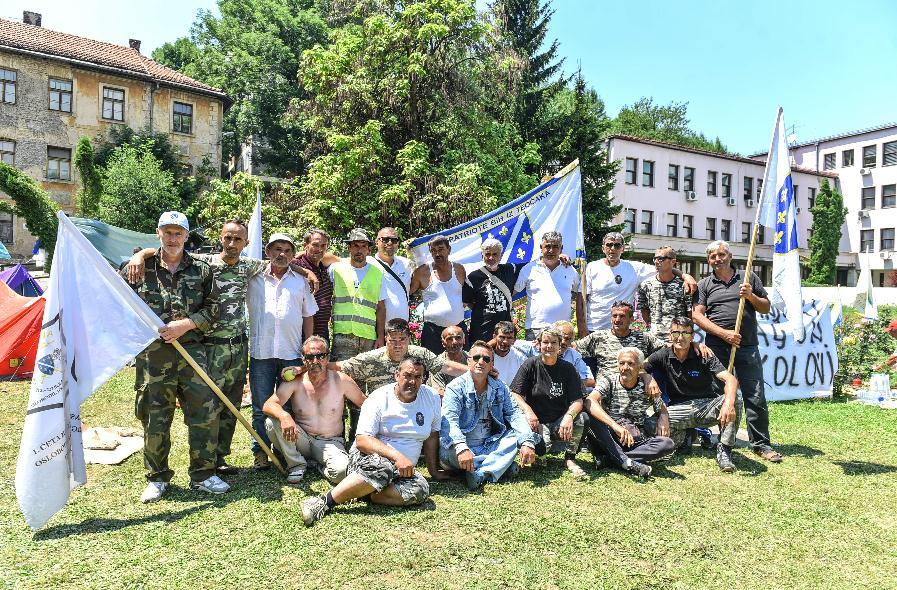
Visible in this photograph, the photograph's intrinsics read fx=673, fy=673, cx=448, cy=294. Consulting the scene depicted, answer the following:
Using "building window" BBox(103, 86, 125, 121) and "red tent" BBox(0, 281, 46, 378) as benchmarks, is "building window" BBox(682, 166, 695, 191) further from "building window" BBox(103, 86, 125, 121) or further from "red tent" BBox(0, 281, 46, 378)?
"red tent" BBox(0, 281, 46, 378)

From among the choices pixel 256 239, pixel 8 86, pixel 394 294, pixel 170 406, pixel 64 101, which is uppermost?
pixel 8 86

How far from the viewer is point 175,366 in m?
5.36

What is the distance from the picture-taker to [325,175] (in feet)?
63.3

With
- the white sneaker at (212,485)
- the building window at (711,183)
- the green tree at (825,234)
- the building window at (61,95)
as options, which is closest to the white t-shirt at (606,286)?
the white sneaker at (212,485)

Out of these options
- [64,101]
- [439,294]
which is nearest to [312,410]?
[439,294]

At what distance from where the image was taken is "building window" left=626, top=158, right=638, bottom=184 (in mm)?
38656

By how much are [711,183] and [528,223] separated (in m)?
38.3

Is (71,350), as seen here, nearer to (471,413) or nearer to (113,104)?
(471,413)

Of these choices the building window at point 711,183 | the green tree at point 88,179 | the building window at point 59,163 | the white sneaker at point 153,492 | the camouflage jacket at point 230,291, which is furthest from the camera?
the building window at point 711,183

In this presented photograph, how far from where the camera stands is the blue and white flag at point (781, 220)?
6953mm

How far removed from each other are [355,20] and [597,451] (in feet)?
76.7

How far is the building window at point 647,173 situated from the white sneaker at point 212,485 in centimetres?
3742

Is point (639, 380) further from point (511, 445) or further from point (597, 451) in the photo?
point (511, 445)

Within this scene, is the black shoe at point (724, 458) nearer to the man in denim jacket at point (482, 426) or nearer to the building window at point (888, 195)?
the man in denim jacket at point (482, 426)
